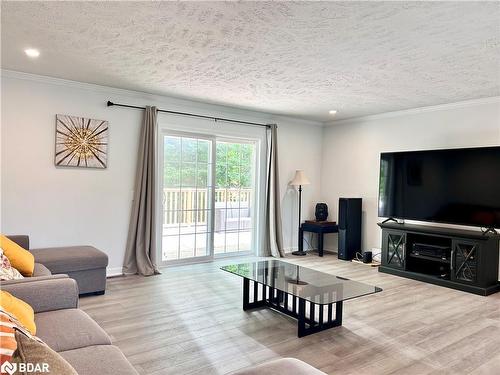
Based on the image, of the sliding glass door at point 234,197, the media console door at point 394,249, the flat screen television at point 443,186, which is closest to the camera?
the flat screen television at point 443,186

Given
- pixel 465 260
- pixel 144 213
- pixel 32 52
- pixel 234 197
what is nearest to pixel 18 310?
pixel 32 52

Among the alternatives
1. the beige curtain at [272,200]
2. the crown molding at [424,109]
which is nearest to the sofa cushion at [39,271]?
the beige curtain at [272,200]

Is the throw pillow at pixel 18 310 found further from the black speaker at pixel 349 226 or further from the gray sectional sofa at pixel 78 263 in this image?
the black speaker at pixel 349 226

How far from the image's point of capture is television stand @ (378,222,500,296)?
4293 millimetres

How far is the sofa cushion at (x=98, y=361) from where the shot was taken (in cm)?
150

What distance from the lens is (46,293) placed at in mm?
2164

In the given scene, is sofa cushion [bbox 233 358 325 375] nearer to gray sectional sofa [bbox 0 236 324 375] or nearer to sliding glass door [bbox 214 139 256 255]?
gray sectional sofa [bbox 0 236 324 375]

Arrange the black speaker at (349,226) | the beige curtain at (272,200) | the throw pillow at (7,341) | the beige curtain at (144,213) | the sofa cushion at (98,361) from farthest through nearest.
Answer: the beige curtain at (272,200), the black speaker at (349,226), the beige curtain at (144,213), the sofa cushion at (98,361), the throw pillow at (7,341)

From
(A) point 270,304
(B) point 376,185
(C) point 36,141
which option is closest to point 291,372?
(A) point 270,304

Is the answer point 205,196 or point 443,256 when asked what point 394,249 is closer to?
point 443,256

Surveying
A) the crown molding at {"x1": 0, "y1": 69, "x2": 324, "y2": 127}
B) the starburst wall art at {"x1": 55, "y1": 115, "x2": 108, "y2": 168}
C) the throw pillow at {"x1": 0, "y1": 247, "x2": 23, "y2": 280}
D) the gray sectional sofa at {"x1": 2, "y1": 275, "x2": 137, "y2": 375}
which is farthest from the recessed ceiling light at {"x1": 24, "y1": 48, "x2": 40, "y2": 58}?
the gray sectional sofa at {"x1": 2, "y1": 275, "x2": 137, "y2": 375}

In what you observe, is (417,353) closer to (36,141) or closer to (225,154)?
(225,154)

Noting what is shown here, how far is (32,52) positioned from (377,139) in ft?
16.8

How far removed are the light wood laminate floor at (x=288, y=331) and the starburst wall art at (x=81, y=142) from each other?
1615 mm
